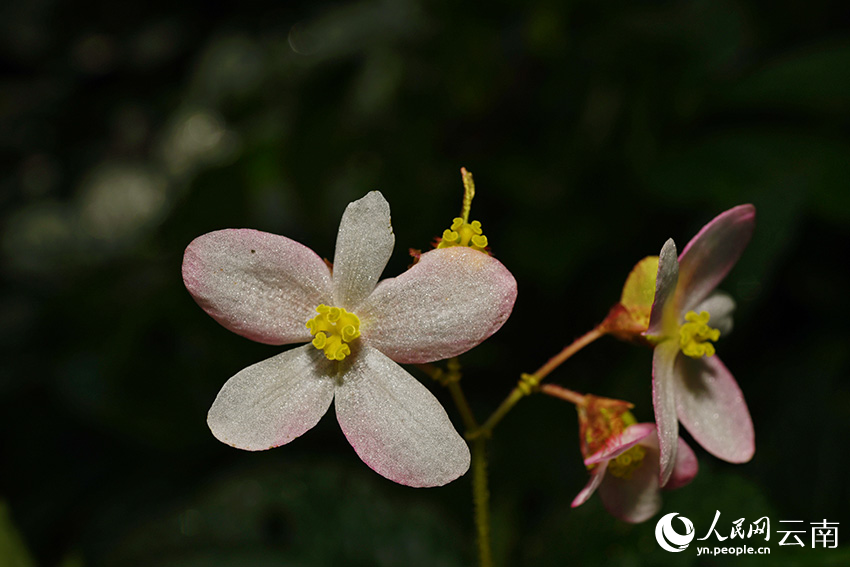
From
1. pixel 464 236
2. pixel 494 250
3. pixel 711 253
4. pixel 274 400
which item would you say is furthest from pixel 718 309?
pixel 494 250

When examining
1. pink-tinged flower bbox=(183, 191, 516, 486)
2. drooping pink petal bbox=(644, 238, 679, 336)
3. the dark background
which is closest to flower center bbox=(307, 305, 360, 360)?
pink-tinged flower bbox=(183, 191, 516, 486)

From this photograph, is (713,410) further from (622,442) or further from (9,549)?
(9,549)

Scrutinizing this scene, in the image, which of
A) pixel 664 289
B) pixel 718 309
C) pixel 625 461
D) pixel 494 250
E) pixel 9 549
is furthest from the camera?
pixel 494 250

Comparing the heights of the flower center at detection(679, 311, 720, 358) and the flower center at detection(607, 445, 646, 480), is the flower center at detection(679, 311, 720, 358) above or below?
above

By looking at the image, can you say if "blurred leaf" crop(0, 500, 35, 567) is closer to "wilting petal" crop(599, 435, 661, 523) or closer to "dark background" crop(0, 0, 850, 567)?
"dark background" crop(0, 0, 850, 567)

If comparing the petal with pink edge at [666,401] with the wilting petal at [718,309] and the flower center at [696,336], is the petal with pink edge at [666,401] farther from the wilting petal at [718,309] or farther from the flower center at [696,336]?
the wilting petal at [718,309]
